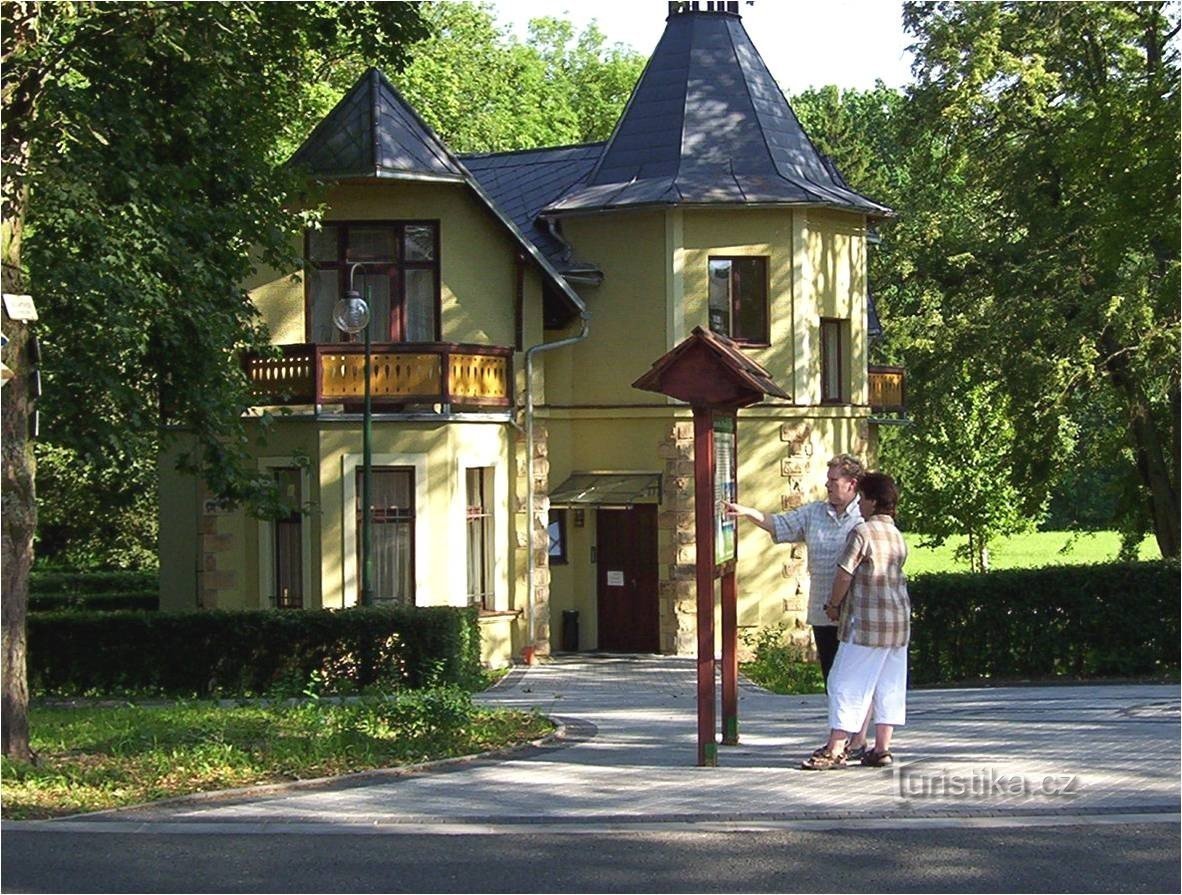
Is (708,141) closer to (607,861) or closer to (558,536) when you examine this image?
(558,536)

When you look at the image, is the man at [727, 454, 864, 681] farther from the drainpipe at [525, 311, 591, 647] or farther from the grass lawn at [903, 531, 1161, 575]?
the grass lawn at [903, 531, 1161, 575]

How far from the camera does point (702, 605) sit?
1203 centimetres

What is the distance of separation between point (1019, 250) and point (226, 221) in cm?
1924

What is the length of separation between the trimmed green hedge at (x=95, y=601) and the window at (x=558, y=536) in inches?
299

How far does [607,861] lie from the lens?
9.01m

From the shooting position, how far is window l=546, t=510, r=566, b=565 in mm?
29719

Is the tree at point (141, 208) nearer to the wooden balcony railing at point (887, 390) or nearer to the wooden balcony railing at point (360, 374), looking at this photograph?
the wooden balcony railing at point (360, 374)

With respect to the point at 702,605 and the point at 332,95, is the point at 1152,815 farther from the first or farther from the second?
the point at 332,95

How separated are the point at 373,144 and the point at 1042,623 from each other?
11.5 metres

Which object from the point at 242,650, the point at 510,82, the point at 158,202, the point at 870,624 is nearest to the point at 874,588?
the point at 870,624

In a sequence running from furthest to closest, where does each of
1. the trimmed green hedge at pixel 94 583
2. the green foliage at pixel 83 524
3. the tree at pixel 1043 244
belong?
the trimmed green hedge at pixel 94 583 → the green foliage at pixel 83 524 → the tree at pixel 1043 244

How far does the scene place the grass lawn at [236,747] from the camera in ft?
37.7

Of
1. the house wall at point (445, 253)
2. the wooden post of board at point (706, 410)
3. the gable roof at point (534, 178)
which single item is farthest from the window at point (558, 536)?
the wooden post of board at point (706, 410)

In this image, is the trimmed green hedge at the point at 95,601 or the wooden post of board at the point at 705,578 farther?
the trimmed green hedge at the point at 95,601
